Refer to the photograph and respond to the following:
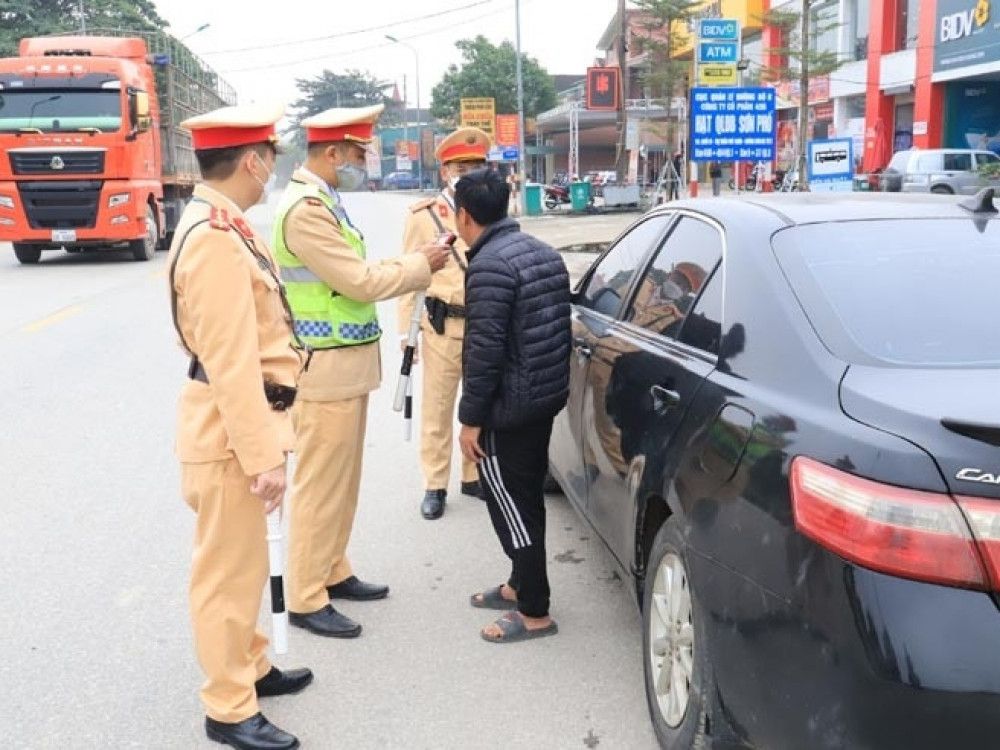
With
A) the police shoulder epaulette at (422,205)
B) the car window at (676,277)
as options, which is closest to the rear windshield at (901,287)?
the car window at (676,277)

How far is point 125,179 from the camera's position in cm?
1714

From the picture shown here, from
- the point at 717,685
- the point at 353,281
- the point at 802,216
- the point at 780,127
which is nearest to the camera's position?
the point at 717,685

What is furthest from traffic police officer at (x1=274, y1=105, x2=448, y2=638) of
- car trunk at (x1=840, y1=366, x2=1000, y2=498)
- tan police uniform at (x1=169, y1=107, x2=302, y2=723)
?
car trunk at (x1=840, y1=366, x2=1000, y2=498)

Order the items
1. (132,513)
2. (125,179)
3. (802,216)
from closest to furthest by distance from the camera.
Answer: (802,216), (132,513), (125,179)

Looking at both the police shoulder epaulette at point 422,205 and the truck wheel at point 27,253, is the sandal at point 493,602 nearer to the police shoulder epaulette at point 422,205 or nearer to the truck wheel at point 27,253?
the police shoulder epaulette at point 422,205

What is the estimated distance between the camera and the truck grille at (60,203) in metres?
16.8

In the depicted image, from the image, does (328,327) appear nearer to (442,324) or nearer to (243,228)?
(243,228)

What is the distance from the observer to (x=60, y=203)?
55.3ft

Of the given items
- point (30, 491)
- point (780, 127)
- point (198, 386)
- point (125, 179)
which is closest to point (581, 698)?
point (198, 386)

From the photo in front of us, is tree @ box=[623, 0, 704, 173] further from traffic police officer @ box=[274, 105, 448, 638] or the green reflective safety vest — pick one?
the green reflective safety vest

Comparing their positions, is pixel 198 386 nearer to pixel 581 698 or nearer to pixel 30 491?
pixel 581 698

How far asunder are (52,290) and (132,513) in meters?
10.4

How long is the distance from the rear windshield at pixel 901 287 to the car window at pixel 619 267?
3.10 feet

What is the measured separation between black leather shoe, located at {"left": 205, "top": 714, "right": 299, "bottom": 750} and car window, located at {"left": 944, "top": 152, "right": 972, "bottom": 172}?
26712 mm
